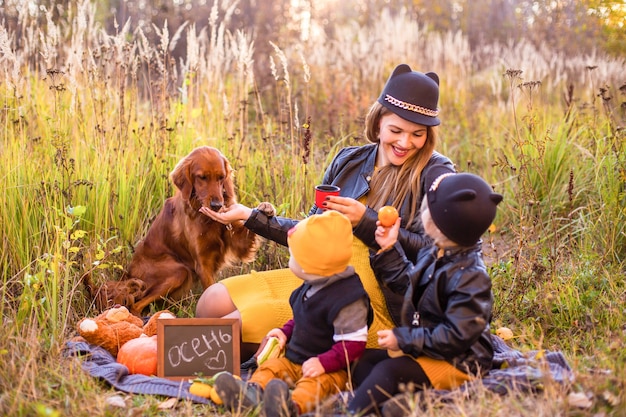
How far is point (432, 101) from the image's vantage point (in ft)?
11.7

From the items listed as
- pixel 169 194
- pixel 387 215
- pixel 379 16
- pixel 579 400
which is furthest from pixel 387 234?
pixel 379 16

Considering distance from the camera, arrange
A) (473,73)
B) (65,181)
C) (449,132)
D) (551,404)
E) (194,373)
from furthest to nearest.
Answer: (473,73), (449,132), (65,181), (194,373), (551,404)

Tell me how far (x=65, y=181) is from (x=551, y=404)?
11.4ft

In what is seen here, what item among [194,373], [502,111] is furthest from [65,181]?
[502,111]

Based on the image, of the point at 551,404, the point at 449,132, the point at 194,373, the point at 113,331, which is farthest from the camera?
the point at 449,132

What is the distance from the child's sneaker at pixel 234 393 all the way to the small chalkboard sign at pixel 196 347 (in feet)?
1.61

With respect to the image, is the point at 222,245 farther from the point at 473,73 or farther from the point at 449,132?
the point at 473,73

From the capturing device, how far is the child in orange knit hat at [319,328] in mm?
2982

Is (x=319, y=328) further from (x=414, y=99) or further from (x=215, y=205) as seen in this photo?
(x=414, y=99)

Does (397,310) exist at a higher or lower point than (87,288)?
higher

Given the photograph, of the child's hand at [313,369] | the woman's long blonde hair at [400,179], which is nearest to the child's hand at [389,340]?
the child's hand at [313,369]

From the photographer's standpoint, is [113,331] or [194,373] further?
[113,331]

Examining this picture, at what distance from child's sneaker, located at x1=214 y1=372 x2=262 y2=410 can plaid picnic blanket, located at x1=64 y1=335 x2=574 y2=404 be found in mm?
230

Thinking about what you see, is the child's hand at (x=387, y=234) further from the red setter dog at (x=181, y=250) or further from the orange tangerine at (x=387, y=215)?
the red setter dog at (x=181, y=250)
